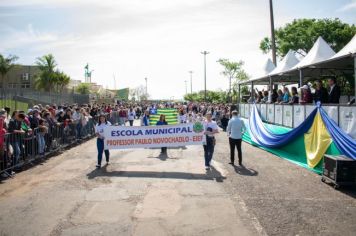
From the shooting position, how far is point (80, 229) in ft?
21.8

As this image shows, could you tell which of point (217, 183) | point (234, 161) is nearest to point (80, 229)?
point (217, 183)

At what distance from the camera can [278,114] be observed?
18.0m

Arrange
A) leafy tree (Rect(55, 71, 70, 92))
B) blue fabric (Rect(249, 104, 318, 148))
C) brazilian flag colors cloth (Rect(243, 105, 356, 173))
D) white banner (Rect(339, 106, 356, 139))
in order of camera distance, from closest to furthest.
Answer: white banner (Rect(339, 106, 356, 139)) < brazilian flag colors cloth (Rect(243, 105, 356, 173)) < blue fabric (Rect(249, 104, 318, 148)) < leafy tree (Rect(55, 71, 70, 92))

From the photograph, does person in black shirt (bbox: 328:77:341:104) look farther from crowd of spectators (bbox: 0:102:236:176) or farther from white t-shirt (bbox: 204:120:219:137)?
crowd of spectators (bbox: 0:102:236:176)

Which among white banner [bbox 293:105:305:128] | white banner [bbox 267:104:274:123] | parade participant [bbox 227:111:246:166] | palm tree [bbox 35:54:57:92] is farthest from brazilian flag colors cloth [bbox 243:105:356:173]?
palm tree [bbox 35:54:57:92]

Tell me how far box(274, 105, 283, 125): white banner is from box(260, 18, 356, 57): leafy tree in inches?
1198

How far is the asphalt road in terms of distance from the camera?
677cm

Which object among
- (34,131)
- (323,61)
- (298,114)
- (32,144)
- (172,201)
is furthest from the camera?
(298,114)

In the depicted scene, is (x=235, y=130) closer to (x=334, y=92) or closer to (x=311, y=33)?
(x=334, y=92)

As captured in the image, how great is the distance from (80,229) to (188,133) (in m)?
7.59

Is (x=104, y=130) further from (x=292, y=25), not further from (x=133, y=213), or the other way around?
(x=292, y=25)

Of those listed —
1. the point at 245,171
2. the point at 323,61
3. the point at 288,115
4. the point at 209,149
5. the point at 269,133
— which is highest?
the point at 323,61

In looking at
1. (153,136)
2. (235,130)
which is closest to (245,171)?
(235,130)

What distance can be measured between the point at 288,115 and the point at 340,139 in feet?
18.8
